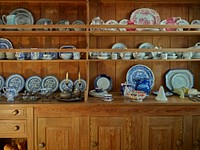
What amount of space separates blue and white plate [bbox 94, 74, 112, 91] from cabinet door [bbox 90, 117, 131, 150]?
0.49 metres

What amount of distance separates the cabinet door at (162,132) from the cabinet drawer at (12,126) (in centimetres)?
105

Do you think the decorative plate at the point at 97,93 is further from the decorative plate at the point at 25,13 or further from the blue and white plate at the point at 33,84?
the decorative plate at the point at 25,13

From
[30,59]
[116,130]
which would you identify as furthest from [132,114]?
[30,59]

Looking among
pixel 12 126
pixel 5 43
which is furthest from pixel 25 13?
pixel 12 126

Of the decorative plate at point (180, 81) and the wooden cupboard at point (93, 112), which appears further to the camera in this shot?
the decorative plate at point (180, 81)

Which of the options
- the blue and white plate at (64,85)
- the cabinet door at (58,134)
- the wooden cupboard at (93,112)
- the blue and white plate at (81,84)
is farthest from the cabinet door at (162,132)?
the blue and white plate at (64,85)

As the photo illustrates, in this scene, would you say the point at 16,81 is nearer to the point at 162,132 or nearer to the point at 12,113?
the point at 12,113

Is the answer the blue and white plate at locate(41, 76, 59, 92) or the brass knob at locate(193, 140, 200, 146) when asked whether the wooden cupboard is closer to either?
the brass knob at locate(193, 140, 200, 146)

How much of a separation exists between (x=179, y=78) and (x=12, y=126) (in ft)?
5.55

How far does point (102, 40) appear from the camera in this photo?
8.80 ft

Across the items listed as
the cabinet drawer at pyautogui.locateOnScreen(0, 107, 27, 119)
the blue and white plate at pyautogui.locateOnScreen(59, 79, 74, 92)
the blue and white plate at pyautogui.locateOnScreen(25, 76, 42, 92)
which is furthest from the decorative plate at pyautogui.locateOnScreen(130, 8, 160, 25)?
the cabinet drawer at pyautogui.locateOnScreen(0, 107, 27, 119)

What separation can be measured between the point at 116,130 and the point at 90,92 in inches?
19.0

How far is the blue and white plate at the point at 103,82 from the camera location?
2.67 meters

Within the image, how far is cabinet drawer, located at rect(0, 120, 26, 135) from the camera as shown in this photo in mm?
2234
